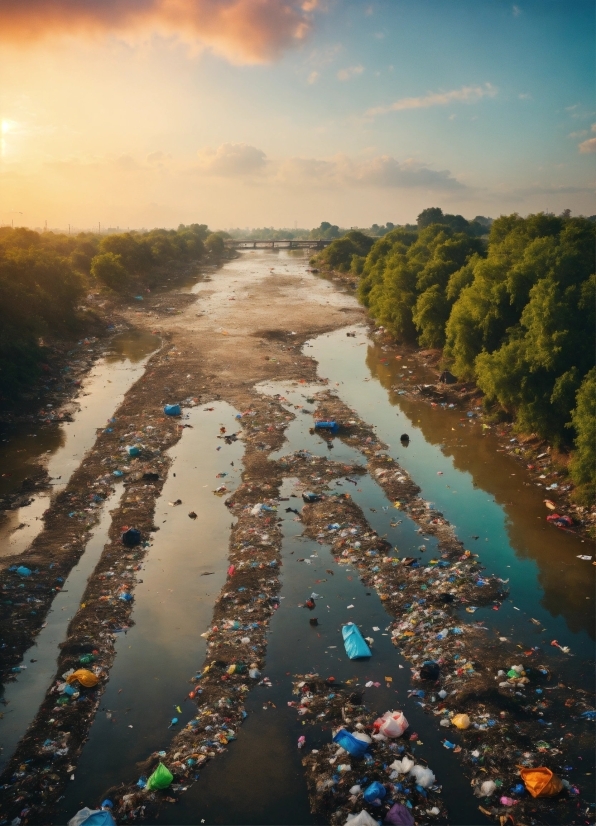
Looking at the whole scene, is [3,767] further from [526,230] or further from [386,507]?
[526,230]

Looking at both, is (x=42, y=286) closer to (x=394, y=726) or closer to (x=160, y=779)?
(x=160, y=779)

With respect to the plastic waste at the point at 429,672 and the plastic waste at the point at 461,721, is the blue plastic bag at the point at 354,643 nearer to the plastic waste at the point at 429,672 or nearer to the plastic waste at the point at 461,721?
the plastic waste at the point at 429,672

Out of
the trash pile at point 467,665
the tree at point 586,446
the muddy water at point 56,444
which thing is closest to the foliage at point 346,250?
the muddy water at point 56,444

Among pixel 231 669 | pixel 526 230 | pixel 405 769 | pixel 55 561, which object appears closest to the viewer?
pixel 405 769

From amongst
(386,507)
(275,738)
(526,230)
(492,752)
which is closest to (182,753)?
(275,738)

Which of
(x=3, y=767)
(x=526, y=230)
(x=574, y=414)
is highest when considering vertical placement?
(x=526, y=230)

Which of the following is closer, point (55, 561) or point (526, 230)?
point (55, 561)

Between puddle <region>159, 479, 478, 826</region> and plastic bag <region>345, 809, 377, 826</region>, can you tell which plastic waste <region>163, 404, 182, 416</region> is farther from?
plastic bag <region>345, 809, 377, 826</region>
